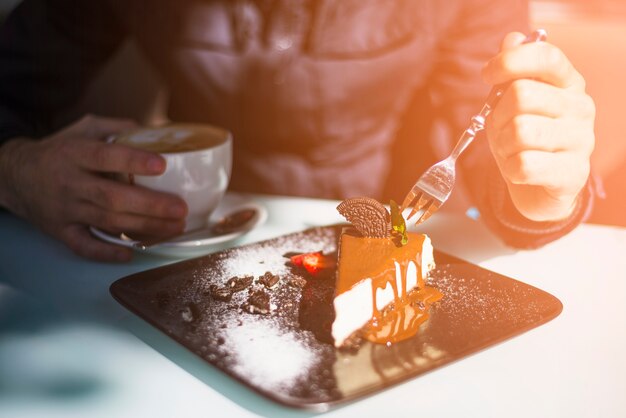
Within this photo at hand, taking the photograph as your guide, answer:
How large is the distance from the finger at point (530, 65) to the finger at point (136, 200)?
0.55 m

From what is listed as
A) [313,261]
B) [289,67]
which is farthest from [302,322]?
[289,67]

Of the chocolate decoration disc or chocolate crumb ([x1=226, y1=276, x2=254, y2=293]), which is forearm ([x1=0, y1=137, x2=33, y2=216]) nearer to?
chocolate crumb ([x1=226, y1=276, x2=254, y2=293])

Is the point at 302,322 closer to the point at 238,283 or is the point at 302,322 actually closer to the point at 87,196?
the point at 238,283

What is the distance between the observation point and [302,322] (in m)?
0.79

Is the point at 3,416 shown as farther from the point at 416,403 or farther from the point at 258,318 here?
the point at 416,403

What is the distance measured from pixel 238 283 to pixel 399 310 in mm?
227

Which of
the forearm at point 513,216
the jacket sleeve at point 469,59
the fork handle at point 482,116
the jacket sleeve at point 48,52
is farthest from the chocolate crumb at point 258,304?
the jacket sleeve at point 48,52

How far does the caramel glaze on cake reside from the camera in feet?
2.52

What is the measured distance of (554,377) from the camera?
706mm

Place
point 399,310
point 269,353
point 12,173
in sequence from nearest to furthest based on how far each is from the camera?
point 269,353, point 399,310, point 12,173

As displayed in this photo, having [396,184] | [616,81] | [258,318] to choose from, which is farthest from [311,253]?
[616,81]

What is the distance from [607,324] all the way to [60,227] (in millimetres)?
873

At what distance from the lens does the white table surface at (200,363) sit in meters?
0.66

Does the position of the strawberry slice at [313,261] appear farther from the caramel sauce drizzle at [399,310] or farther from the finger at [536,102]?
the finger at [536,102]
